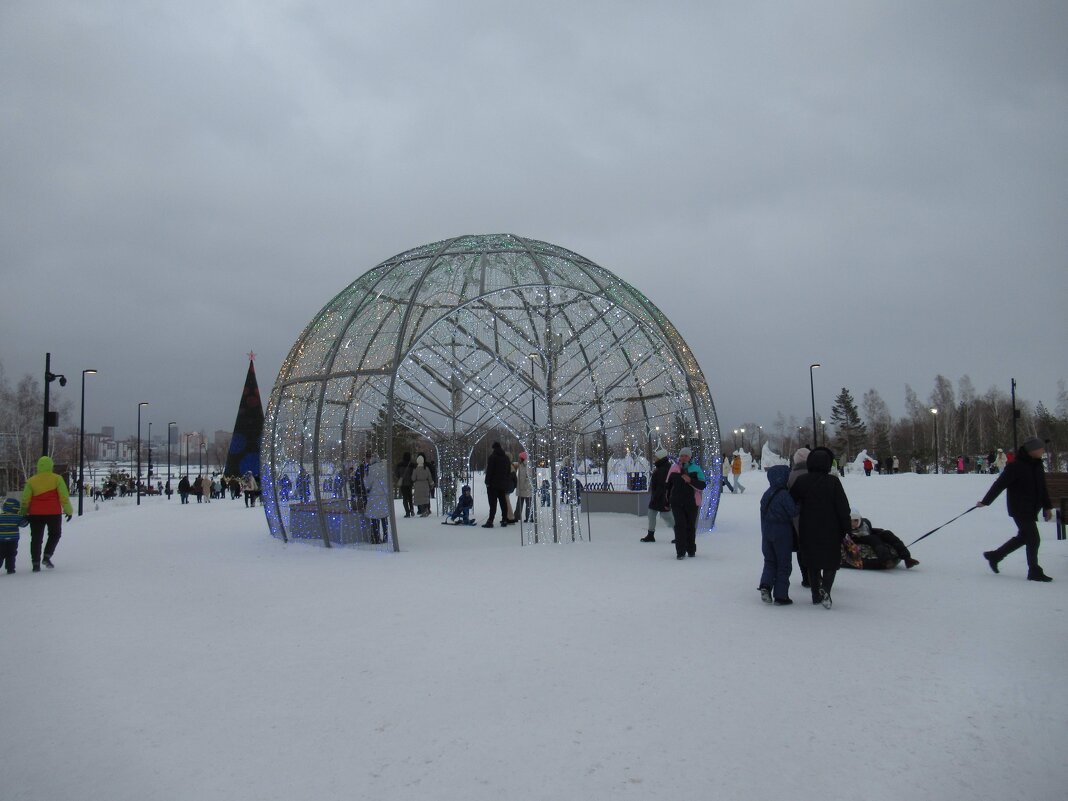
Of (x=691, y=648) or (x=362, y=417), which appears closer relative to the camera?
(x=691, y=648)

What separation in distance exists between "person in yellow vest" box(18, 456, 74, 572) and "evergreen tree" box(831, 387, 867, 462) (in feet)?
236

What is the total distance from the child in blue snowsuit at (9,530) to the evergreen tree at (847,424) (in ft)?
237

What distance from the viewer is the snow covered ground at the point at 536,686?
323 cm

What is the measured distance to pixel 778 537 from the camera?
6551 millimetres

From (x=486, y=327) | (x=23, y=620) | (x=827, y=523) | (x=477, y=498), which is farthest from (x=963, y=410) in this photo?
(x=23, y=620)

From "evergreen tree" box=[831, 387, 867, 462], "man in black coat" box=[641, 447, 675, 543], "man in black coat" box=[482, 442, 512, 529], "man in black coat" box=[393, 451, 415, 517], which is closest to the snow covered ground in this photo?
"man in black coat" box=[641, 447, 675, 543]

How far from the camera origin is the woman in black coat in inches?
253

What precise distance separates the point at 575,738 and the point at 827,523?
377 centimetres

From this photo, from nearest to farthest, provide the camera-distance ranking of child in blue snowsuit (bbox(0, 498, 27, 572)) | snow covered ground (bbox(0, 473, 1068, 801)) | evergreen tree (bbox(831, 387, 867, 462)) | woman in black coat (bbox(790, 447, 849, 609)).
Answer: snow covered ground (bbox(0, 473, 1068, 801)) < woman in black coat (bbox(790, 447, 849, 609)) < child in blue snowsuit (bbox(0, 498, 27, 572)) < evergreen tree (bbox(831, 387, 867, 462))

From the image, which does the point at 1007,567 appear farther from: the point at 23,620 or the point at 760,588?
the point at 23,620

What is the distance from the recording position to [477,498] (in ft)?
80.3

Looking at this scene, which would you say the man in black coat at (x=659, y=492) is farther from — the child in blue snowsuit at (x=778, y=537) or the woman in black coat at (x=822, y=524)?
the woman in black coat at (x=822, y=524)

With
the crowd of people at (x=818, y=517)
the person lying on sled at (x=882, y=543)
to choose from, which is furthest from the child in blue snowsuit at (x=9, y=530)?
the person lying on sled at (x=882, y=543)

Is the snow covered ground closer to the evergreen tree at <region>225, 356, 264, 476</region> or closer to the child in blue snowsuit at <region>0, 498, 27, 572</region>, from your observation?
the child in blue snowsuit at <region>0, 498, 27, 572</region>
